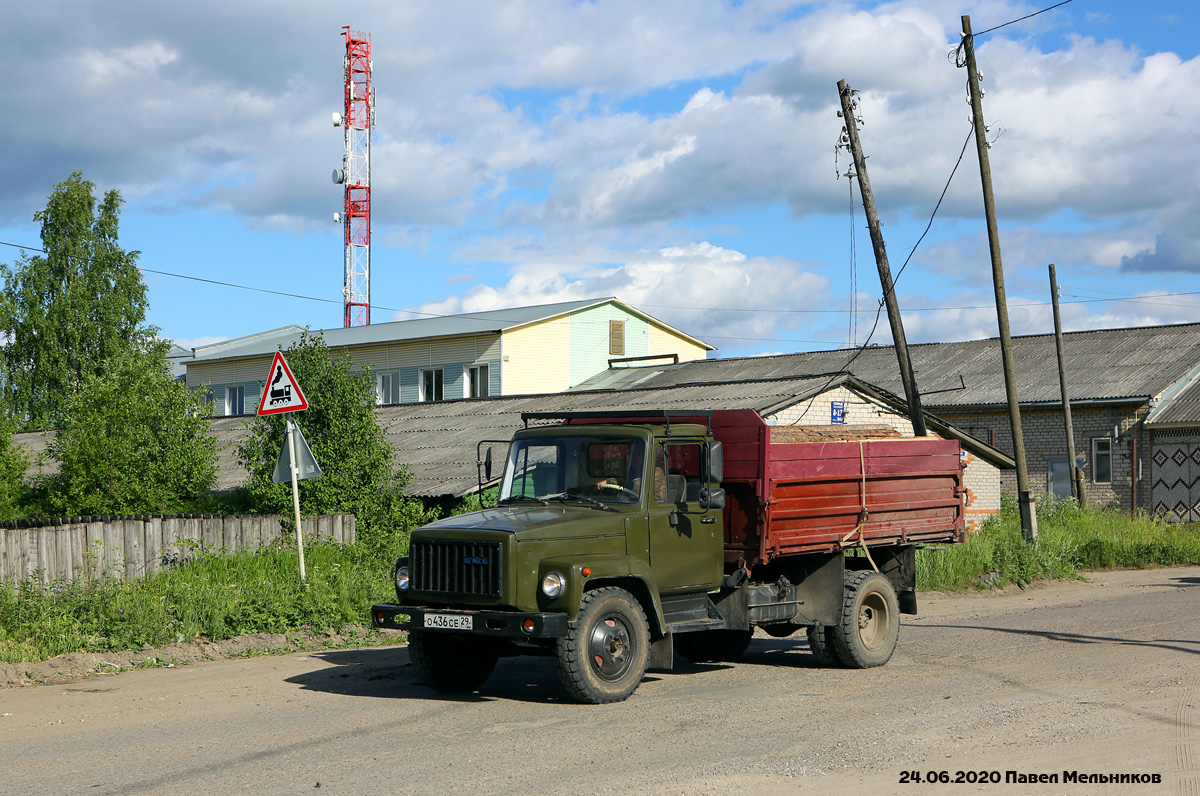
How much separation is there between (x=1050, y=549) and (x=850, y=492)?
11058 millimetres

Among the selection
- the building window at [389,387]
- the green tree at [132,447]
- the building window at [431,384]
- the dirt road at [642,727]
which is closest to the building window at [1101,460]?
the building window at [431,384]

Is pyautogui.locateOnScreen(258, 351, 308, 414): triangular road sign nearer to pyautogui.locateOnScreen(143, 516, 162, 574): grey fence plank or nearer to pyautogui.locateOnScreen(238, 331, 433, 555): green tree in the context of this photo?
pyautogui.locateOnScreen(143, 516, 162, 574): grey fence plank

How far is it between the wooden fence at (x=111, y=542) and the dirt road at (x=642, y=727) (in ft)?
10.7

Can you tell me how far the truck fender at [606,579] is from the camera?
27.2 feet

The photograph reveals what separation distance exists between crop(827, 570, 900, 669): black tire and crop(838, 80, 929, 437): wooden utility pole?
10.4 meters

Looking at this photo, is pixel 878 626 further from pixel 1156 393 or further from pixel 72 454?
pixel 1156 393

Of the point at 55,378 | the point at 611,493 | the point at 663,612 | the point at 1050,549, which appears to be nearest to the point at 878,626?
the point at 663,612

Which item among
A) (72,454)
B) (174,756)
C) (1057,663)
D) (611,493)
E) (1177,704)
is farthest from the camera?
(72,454)

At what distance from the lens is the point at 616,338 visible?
45.2m

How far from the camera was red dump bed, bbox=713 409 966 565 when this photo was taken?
982 centimetres

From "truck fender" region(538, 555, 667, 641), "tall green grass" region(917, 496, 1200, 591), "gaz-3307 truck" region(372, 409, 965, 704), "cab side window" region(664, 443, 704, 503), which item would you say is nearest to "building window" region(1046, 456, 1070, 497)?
"tall green grass" region(917, 496, 1200, 591)

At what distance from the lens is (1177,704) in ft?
27.3

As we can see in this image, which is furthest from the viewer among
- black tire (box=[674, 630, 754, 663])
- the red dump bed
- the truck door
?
black tire (box=[674, 630, 754, 663])

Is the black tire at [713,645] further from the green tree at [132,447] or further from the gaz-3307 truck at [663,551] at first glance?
the green tree at [132,447]
